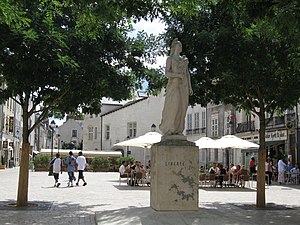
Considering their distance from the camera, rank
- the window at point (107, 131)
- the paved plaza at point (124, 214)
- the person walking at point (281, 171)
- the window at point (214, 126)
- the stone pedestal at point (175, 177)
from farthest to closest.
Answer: the window at point (107, 131) < the window at point (214, 126) < the person walking at point (281, 171) < the stone pedestal at point (175, 177) < the paved plaza at point (124, 214)

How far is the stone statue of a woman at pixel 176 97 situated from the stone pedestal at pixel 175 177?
507mm

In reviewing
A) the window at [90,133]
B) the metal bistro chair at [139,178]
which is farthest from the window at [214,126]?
the metal bistro chair at [139,178]

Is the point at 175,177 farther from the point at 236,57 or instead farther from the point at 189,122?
the point at 189,122

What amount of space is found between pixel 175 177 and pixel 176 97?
76.6 inches

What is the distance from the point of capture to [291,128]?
32.4 m

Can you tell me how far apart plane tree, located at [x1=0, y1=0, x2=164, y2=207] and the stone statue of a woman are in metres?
1.38

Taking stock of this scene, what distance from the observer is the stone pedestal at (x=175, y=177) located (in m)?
10.7

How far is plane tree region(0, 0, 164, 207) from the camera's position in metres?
12.2

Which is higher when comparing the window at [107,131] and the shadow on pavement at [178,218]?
the window at [107,131]

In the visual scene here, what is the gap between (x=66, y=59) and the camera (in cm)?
1227

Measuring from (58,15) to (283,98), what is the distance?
24.3 feet

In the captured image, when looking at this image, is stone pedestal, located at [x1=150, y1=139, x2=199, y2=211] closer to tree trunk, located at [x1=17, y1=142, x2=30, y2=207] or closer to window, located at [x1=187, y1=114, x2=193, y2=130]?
tree trunk, located at [x1=17, y1=142, x2=30, y2=207]

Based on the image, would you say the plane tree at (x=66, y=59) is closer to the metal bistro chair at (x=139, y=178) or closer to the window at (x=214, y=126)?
the metal bistro chair at (x=139, y=178)

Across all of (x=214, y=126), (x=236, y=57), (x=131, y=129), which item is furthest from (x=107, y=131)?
(x=236, y=57)
